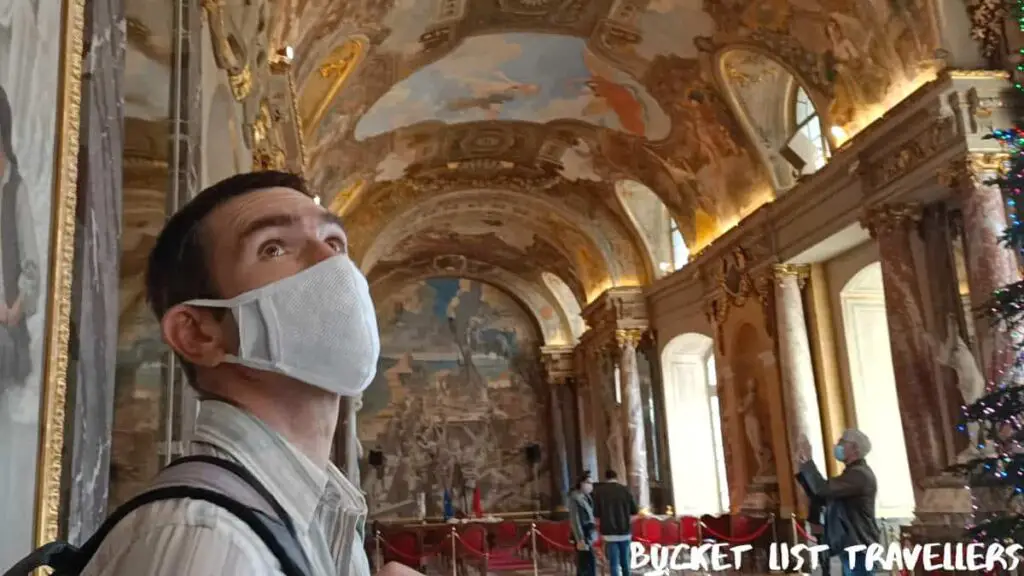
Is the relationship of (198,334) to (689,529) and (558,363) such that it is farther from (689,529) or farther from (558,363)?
(558,363)

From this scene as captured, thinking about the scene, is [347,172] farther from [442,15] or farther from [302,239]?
[302,239]

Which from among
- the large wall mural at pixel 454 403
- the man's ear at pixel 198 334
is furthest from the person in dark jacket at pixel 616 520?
the large wall mural at pixel 454 403

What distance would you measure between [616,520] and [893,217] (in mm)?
5498

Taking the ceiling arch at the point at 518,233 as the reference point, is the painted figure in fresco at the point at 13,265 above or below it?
below

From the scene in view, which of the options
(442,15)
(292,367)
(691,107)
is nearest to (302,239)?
(292,367)

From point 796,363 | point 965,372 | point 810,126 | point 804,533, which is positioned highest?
point 810,126

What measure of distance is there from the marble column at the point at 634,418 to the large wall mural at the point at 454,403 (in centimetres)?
826

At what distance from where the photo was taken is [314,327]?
138cm

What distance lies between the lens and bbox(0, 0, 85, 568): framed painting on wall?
247 cm

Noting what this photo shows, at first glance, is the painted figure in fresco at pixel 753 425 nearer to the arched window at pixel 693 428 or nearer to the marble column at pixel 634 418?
the arched window at pixel 693 428

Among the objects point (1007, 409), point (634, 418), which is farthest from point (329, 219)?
point (634, 418)

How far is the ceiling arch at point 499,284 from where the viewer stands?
28206mm

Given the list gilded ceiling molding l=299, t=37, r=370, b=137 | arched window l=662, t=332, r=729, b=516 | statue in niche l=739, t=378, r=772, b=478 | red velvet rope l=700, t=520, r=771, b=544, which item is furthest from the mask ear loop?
arched window l=662, t=332, r=729, b=516

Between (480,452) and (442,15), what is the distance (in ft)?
57.1
